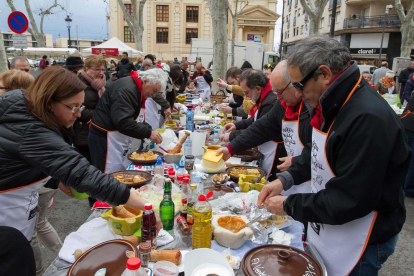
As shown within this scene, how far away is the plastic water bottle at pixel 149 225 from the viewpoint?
1.65 m

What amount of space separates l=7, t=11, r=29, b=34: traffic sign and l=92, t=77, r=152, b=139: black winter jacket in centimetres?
516

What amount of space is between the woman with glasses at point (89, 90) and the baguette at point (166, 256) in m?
3.03

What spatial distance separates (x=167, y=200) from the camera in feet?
6.66

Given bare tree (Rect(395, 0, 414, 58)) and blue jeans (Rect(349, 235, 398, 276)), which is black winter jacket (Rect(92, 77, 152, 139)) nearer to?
blue jeans (Rect(349, 235, 398, 276))

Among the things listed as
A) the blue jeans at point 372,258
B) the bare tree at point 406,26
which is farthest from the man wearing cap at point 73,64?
the bare tree at point 406,26

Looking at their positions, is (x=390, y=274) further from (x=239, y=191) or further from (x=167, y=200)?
(x=167, y=200)

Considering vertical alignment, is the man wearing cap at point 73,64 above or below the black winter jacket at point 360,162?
above

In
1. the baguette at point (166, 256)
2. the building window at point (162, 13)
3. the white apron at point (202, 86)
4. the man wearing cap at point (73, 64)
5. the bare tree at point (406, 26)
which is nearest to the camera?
the baguette at point (166, 256)

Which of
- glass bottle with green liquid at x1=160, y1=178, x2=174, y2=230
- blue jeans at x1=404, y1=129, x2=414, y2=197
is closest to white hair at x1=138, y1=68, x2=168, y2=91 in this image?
glass bottle with green liquid at x1=160, y1=178, x2=174, y2=230

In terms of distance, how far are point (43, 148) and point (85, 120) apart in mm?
2821

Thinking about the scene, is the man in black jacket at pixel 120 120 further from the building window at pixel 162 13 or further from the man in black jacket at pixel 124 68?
the building window at pixel 162 13

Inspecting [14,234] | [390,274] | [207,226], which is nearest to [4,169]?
[14,234]

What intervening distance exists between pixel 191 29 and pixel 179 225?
42984 millimetres

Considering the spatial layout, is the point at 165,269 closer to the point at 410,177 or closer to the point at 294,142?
the point at 294,142
